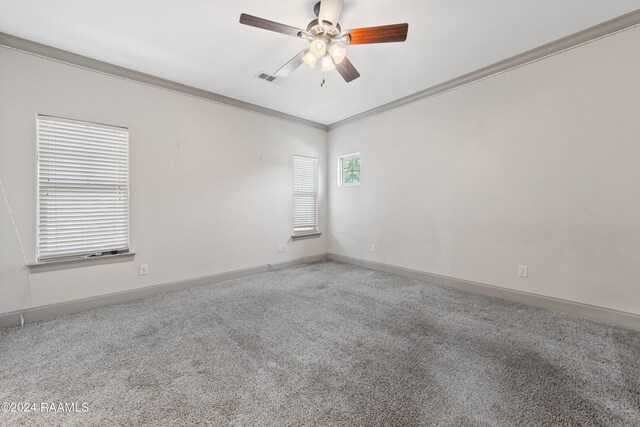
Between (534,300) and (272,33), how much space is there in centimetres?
388

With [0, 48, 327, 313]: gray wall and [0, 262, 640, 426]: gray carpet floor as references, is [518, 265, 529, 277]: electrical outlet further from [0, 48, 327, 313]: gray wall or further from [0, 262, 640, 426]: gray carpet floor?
[0, 48, 327, 313]: gray wall

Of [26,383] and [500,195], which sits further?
[500,195]

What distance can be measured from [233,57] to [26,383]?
3.21 meters

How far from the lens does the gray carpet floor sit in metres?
1.42

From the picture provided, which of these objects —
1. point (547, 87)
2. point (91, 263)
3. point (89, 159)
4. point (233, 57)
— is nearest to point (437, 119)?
point (547, 87)

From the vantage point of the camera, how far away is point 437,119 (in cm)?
366

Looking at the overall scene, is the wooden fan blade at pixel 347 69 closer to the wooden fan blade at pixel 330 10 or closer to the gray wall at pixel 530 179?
the wooden fan blade at pixel 330 10

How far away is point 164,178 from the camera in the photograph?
3.38 meters

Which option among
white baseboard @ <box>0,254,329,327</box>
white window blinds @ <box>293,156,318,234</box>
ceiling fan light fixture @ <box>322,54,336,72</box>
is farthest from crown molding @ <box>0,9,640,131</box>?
white baseboard @ <box>0,254,329,327</box>

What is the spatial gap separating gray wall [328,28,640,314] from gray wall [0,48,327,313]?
195 centimetres

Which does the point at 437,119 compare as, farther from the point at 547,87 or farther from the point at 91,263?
the point at 91,263

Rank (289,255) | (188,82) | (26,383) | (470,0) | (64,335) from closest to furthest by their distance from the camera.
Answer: (26,383) < (470,0) < (64,335) < (188,82) < (289,255)

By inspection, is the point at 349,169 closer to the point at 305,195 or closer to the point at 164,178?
the point at 305,195

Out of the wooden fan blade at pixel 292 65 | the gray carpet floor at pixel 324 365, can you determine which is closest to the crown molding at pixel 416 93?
the wooden fan blade at pixel 292 65
